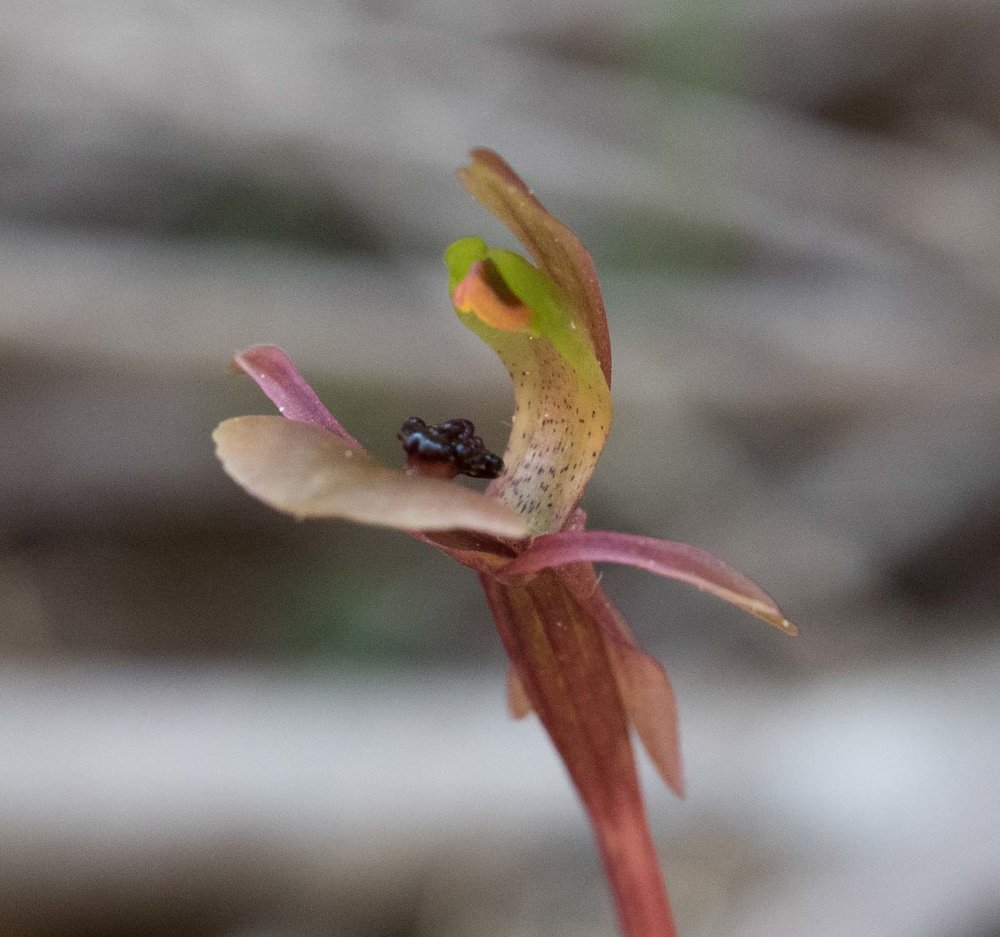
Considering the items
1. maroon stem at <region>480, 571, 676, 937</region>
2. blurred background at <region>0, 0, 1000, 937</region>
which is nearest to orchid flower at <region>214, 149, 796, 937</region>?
maroon stem at <region>480, 571, 676, 937</region>

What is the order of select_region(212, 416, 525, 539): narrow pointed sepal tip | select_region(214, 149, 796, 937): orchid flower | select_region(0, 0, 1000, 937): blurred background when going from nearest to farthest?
select_region(212, 416, 525, 539): narrow pointed sepal tip → select_region(214, 149, 796, 937): orchid flower → select_region(0, 0, 1000, 937): blurred background

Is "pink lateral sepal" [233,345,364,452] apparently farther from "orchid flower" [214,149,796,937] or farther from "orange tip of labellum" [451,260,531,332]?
"orange tip of labellum" [451,260,531,332]

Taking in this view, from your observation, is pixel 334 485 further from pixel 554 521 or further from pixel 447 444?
pixel 554 521

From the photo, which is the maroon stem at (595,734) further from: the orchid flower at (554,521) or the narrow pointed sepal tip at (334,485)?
the narrow pointed sepal tip at (334,485)

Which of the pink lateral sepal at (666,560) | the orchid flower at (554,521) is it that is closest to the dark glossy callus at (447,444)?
the orchid flower at (554,521)

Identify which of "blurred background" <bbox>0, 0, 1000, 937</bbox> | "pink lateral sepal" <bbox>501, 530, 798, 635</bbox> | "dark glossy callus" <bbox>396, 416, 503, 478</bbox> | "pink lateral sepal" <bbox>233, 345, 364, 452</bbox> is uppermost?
"blurred background" <bbox>0, 0, 1000, 937</bbox>

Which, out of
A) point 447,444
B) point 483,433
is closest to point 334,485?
point 447,444
